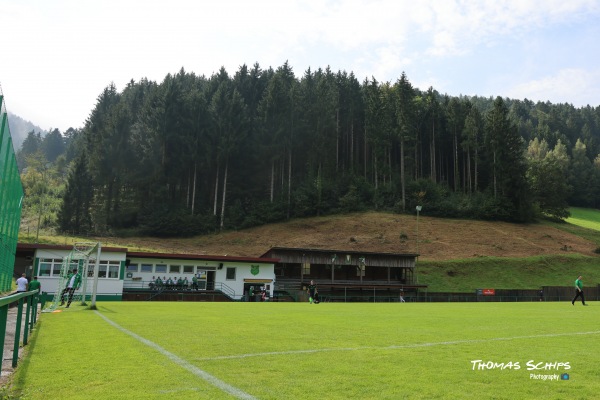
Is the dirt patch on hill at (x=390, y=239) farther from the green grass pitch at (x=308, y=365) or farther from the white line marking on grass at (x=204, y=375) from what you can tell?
the white line marking on grass at (x=204, y=375)

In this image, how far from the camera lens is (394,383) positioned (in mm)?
5359

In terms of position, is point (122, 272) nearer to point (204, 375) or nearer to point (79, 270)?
point (79, 270)

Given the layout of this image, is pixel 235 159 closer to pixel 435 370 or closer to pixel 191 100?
pixel 191 100

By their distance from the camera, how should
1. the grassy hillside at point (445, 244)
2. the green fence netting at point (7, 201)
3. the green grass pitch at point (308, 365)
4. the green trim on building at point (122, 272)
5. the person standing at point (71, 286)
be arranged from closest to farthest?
the green grass pitch at point (308, 365) < the green fence netting at point (7, 201) < the person standing at point (71, 286) < the green trim on building at point (122, 272) < the grassy hillside at point (445, 244)

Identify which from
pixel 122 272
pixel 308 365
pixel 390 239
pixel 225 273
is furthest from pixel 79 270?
pixel 390 239

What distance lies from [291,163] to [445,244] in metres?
31.7

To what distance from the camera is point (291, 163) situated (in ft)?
255

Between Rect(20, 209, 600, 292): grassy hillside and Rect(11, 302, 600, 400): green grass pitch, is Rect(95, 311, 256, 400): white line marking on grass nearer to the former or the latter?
Rect(11, 302, 600, 400): green grass pitch

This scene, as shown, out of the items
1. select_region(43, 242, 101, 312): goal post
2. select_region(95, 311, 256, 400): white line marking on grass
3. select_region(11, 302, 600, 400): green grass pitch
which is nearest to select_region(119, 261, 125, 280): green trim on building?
select_region(43, 242, 101, 312): goal post

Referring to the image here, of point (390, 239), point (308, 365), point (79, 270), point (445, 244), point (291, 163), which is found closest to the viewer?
point (308, 365)

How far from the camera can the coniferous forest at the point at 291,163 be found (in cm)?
7081

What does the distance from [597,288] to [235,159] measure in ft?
185

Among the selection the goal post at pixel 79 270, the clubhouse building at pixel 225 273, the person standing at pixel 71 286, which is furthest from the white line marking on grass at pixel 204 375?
the clubhouse building at pixel 225 273

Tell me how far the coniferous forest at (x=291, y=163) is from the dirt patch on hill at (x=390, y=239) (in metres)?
3.74
